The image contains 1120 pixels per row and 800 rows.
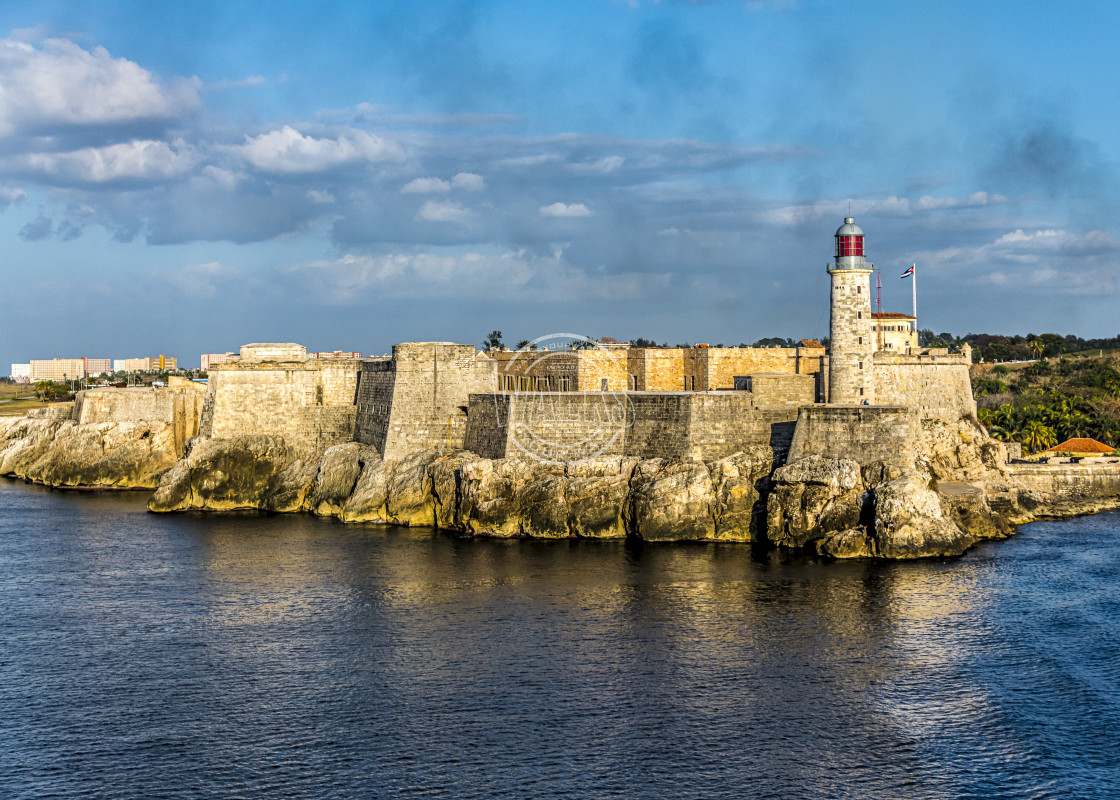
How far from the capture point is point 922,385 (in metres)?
36.3

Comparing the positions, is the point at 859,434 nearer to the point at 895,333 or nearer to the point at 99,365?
the point at 895,333

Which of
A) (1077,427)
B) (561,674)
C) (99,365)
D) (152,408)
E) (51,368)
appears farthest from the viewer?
(99,365)

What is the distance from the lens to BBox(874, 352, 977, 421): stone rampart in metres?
36.1

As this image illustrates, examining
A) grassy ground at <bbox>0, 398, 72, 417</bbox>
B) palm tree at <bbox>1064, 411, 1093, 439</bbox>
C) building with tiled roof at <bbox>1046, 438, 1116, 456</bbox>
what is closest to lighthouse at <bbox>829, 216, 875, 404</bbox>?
building with tiled roof at <bbox>1046, 438, 1116, 456</bbox>

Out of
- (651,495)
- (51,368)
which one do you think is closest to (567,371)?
(651,495)

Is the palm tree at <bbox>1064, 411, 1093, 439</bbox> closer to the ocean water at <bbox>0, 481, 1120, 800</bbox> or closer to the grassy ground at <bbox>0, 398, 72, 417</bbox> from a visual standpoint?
the ocean water at <bbox>0, 481, 1120, 800</bbox>

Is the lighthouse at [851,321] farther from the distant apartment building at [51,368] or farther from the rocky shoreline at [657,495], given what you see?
the distant apartment building at [51,368]

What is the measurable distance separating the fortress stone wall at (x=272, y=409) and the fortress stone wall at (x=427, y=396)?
405 cm

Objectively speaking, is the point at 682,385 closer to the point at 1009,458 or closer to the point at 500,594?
the point at 1009,458

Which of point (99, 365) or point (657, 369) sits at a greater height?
point (99, 365)

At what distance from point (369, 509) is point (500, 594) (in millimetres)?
11577

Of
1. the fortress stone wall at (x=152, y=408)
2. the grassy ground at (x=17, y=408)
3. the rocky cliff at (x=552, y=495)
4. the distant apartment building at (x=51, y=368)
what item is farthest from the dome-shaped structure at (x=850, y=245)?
the distant apartment building at (x=51, y=368)

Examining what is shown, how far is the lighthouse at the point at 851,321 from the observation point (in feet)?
113

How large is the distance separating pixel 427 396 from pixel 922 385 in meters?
18.2
